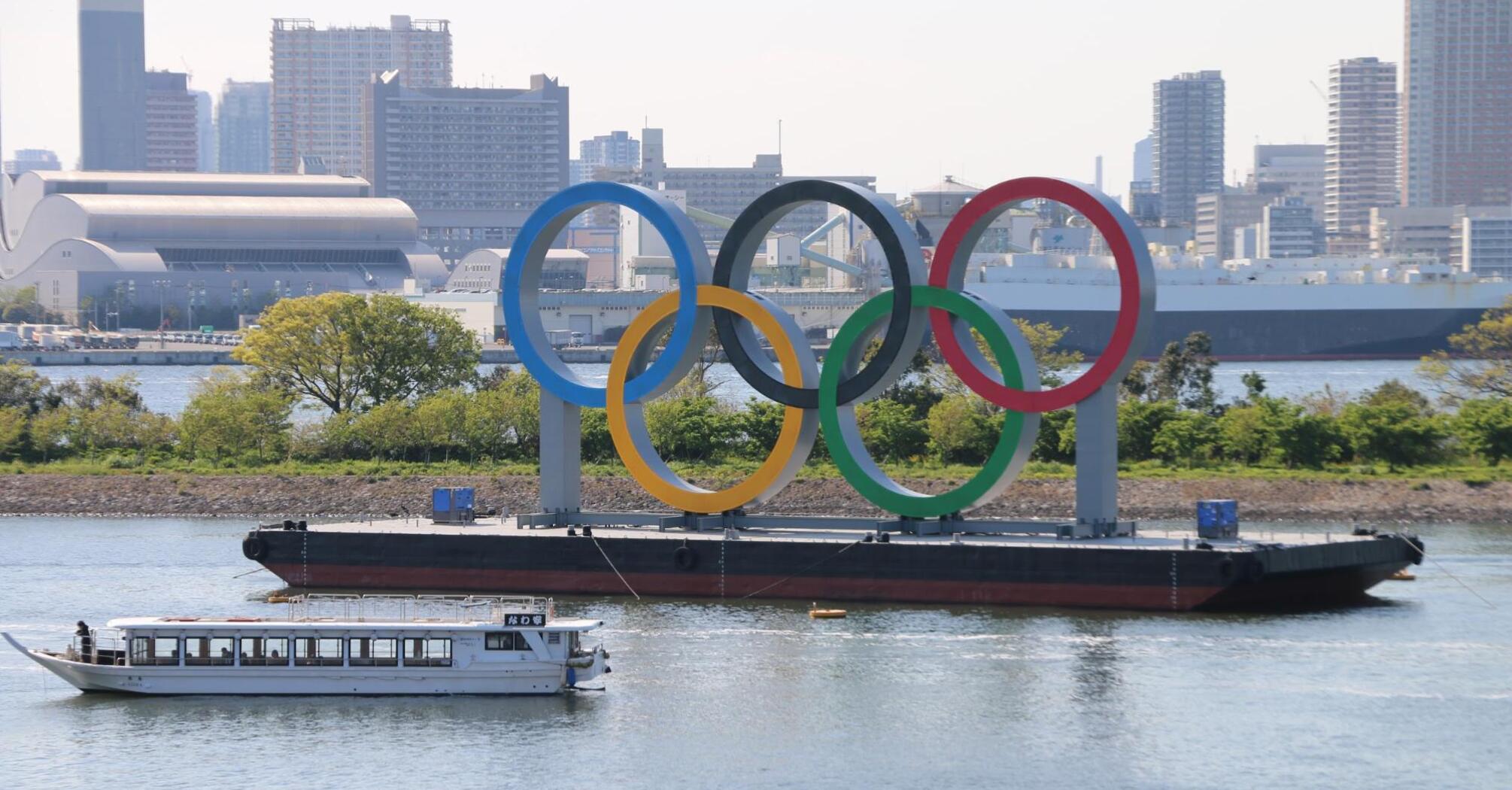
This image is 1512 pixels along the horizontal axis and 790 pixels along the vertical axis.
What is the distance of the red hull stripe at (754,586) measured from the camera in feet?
159

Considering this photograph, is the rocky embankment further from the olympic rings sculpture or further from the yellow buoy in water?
the yellow buoy in water

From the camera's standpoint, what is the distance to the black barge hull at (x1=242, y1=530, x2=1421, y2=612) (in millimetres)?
48406

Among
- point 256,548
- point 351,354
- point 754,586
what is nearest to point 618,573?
point 754,586

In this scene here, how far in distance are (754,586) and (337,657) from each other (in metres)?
12.1

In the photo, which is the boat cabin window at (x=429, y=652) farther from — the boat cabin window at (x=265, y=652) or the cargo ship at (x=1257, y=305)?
the cargo ship at (x=1257, y=305)

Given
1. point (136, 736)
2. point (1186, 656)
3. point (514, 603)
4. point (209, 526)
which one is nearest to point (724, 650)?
point (514, 603)

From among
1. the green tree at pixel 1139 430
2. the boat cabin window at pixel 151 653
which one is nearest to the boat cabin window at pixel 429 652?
the boat cabin window at pixel 151 653

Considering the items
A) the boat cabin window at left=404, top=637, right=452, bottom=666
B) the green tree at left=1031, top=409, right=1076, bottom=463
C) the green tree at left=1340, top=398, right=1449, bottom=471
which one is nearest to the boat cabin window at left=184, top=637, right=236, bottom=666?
the boat cabin window at left=404, top=637, right=452, bottom=666

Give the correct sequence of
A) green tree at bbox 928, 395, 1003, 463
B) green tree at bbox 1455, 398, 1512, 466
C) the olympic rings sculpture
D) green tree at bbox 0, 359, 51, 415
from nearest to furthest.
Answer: the olympic rings sculpture
green tree at bbox 1455, 398, 1512, 466
green tree at bbox 928, 395, 1003, 463
green tree at bbox 0, 359, 51, 415

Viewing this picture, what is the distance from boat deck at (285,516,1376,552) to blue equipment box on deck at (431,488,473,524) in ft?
0.98

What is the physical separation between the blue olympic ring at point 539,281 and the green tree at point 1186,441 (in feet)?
75.4

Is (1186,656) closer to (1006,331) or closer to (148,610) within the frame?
(1006,331)

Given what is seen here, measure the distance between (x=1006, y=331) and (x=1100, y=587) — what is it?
600 centimetres

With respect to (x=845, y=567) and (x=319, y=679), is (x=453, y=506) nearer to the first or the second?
(x=845, y=567)
